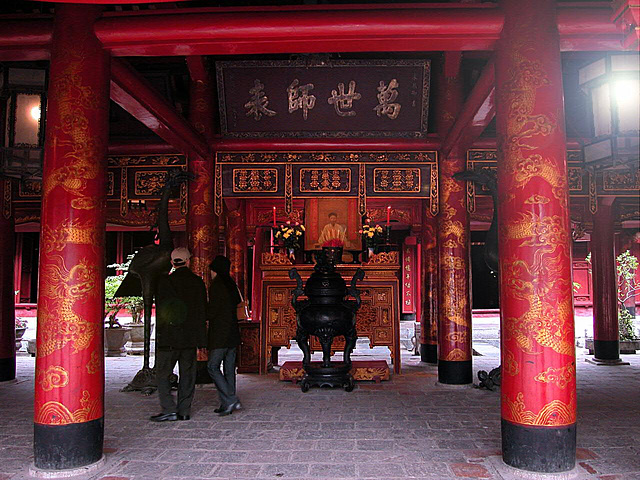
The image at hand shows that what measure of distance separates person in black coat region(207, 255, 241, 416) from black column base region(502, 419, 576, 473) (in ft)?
8.42

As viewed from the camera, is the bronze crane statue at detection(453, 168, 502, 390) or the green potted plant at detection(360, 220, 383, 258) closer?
the bronze crane statue at detection(453, 168, 502, 390)

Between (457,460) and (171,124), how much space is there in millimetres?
3718

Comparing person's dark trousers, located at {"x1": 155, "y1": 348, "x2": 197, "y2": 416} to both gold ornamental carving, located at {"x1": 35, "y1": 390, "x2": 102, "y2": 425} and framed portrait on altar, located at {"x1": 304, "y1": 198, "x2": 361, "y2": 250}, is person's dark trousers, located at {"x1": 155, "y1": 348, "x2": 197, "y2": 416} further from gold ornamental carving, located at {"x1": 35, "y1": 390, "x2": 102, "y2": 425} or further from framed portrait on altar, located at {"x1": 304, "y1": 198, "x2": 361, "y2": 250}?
framed portrait on altar, located at {"x1": 304, "y1": 198, "x2": 361, "y2": 250}

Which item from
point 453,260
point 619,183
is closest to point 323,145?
point 453,260

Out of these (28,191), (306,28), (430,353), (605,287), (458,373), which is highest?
(306,28)

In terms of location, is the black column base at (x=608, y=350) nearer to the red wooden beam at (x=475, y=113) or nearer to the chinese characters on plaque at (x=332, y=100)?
the red wooden beam at (x=475, y=113)

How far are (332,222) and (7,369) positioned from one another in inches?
199

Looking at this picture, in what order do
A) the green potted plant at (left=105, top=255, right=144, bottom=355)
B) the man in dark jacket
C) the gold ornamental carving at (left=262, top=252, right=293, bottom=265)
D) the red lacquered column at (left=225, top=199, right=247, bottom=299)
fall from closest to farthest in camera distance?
the man in dark jacket
the gold ornamental carving at (left=262, top=252, right=293, bottom=265)
the red lacquered column at (left=225, top=199, right=247, bottom=299)
the green potted plant at (left=105, top=255, right=144, bottom=355)

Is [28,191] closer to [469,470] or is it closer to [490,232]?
[490,232]

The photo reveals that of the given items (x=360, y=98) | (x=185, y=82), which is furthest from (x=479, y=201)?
(x=185, y=82)

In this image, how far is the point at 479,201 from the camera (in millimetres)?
9305

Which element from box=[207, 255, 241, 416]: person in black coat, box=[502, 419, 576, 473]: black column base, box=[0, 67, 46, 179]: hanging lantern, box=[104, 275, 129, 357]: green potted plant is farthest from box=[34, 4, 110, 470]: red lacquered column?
box=[104, 275, 129, 357]: green potted plant

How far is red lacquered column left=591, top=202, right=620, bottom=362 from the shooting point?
8328mm

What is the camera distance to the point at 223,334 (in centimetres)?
475
